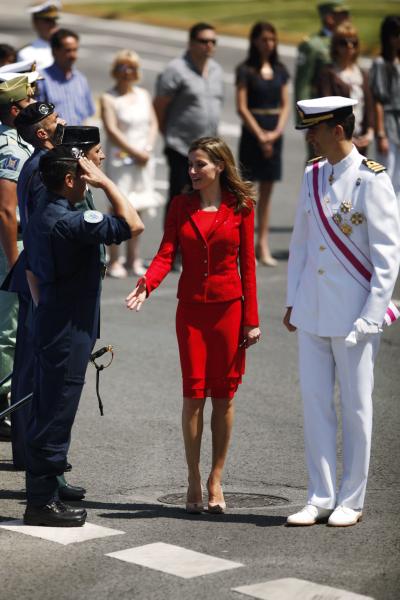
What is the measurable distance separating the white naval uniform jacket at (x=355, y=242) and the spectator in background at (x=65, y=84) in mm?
6564

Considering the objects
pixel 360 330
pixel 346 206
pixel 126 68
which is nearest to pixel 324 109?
pixel 346 206

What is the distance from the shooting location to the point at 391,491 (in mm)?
7879

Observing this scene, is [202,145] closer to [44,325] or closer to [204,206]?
[204,206]

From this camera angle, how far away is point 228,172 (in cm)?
760

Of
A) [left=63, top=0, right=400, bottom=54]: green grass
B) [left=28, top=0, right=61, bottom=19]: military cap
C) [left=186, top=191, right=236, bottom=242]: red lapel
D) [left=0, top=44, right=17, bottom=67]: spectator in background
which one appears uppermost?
[left=186, top=191, right=236, bottom=242]: red lapel

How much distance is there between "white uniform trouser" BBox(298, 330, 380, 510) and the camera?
283 inches

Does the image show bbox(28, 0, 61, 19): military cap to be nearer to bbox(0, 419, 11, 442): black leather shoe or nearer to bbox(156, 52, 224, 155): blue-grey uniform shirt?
bbox(156, 52, 224, 155): blue-grey uniform shirt

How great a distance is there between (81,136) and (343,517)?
7.15 feet

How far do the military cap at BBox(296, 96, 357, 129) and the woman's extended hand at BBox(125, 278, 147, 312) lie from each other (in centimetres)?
111

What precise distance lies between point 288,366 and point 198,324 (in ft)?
12.4

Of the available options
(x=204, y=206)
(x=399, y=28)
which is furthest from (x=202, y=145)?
(x=399, y=28)

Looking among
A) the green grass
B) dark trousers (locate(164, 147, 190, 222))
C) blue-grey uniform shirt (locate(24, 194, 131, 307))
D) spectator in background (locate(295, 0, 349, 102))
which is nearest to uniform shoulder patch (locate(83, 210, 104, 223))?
blue-grey uniform shirt (locate(24, 194, 131, 307))

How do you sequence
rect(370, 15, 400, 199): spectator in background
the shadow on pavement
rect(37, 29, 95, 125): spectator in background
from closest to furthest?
the shadow on pavement
rect(37, 29, 95, 125): spectator in background
rect(370, 15, 400, 199): spectator in background

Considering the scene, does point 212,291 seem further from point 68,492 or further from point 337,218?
point 68,492
